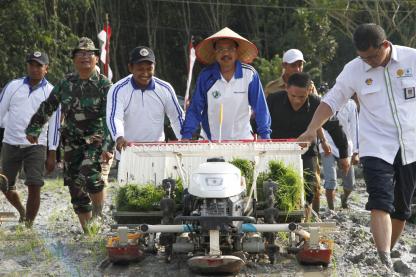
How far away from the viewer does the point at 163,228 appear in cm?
716

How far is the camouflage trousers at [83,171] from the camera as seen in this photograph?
991 cm

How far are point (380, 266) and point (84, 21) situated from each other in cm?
3138

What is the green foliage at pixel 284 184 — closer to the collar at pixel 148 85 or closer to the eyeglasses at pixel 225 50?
the eyeglasses at pixel 225 50

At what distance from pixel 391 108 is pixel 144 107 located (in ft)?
9.21

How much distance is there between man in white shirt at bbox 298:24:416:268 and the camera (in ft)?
24.8

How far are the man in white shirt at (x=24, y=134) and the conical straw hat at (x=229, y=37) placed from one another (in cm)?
271

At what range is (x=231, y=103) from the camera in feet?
29.7

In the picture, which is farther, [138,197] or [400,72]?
[138,197]

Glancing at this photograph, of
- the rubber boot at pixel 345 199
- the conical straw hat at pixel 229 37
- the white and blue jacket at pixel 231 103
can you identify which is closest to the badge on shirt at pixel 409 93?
the white and blue jacket at pixel 231 103

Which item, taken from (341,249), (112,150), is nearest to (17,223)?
(112,150)

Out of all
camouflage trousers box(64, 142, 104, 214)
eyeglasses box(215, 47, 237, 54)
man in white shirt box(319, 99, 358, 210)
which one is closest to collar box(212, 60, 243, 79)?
eyeglasses box(215, 47, 237, 54)

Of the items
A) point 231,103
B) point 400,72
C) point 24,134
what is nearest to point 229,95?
point 231,103

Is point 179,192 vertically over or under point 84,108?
under

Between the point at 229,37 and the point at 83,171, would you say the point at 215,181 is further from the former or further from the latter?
the point at 83,171
